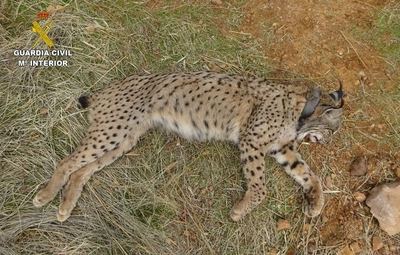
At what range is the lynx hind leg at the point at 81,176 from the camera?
4.45m

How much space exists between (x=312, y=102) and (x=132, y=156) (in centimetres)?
150

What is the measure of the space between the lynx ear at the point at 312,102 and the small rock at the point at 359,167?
0.56 metres

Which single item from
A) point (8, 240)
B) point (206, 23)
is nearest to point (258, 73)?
point (206, 23)

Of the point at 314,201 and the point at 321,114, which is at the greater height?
the point at 321,114

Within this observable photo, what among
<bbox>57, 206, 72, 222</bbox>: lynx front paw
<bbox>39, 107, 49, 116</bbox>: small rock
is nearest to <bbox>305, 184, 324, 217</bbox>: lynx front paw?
<bbox>57, 206, 72, 222</bbox>: lynx front paw

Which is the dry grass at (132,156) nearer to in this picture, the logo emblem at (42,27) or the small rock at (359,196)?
the logo emblem at (42,27)

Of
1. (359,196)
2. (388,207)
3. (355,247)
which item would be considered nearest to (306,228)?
(355,247)

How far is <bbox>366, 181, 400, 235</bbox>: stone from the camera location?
4.40 m

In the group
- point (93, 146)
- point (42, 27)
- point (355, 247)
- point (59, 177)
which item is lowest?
point (355, 247)

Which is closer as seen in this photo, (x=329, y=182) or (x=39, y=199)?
(x=39, y=199)

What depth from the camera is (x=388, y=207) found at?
4.41m
